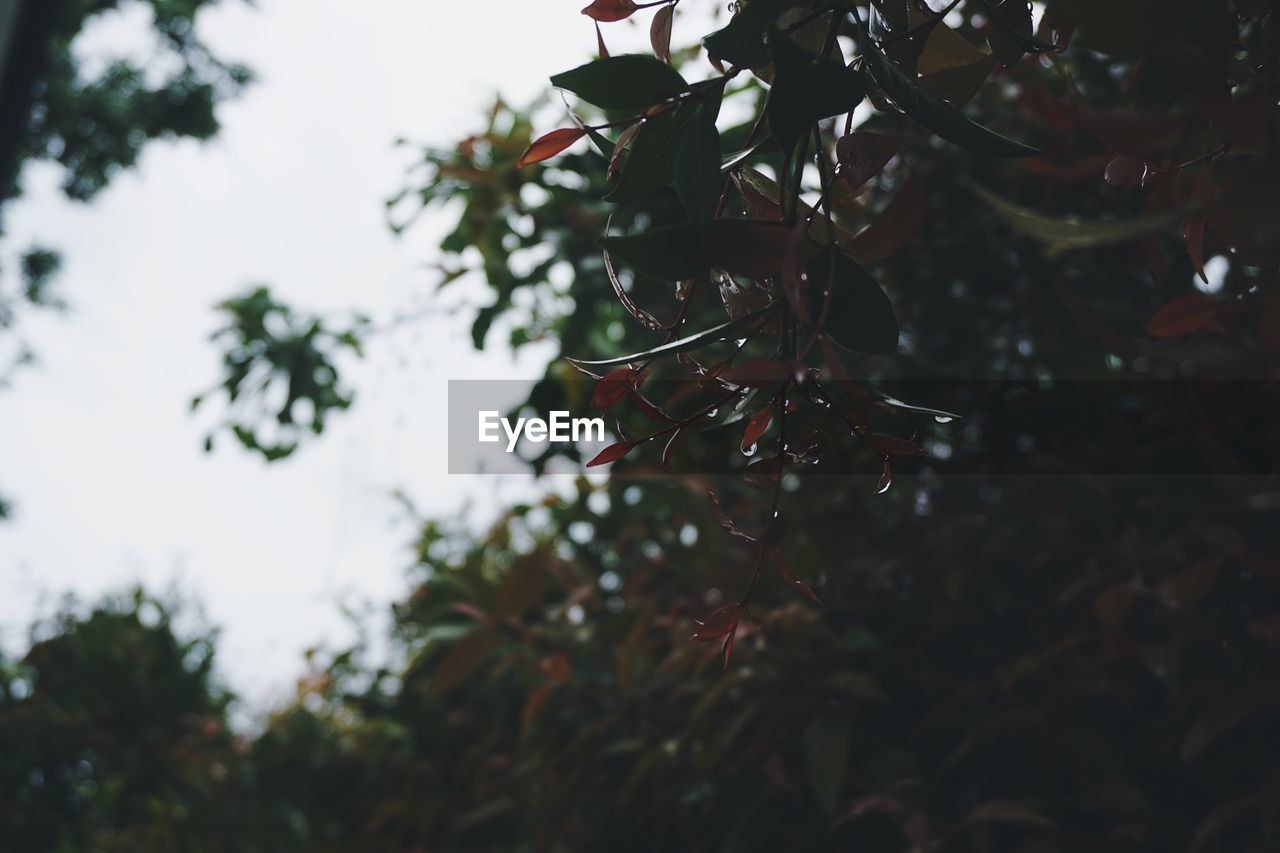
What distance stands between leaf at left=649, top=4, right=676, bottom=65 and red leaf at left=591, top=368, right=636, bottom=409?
11 cm

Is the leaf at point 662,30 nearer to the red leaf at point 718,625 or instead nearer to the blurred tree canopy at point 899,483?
the blurred tree canopy at point 899,483

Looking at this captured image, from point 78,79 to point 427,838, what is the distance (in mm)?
2724

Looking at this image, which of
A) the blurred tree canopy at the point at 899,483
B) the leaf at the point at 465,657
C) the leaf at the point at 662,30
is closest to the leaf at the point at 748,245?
the blurred tree canopy at the point at 899,483

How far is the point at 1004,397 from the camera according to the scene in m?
0.81

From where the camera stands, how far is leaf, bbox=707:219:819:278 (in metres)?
0.24

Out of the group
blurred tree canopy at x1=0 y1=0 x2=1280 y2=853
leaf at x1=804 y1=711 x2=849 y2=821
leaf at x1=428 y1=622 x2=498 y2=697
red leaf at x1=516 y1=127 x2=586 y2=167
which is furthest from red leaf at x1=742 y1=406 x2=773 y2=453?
leaf at x1=428 y1=622 x2=498 y2=697

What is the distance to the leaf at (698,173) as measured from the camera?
0.80 feet

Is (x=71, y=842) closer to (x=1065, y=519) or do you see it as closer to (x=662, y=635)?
(x=662, y=635)

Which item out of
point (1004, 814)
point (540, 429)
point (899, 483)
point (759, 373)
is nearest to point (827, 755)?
point (1004, 814)

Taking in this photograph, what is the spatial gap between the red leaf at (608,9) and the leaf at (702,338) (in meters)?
0.12

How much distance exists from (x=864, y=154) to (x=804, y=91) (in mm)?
40

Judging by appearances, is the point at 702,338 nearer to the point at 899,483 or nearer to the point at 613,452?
the point at 613,452

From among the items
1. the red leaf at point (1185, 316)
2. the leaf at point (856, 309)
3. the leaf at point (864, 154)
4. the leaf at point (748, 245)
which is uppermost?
the leaf at point (864, 154)

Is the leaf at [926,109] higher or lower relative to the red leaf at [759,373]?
higher
